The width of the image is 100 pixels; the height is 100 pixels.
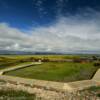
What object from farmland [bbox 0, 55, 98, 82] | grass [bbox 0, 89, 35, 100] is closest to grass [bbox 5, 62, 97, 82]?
farmland [bbox 0, 55, 98, 82]

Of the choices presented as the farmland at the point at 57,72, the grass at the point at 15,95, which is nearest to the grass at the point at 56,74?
the farmland at the point at 57,72

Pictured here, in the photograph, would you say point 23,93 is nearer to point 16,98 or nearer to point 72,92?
point 16,98

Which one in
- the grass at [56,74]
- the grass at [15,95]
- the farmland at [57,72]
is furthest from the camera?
the farmland at [57,72]

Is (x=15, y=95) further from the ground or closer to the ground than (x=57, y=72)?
closer to the ground

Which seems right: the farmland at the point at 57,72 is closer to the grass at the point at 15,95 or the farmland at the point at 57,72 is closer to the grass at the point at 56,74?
the grass at the point at 56,74

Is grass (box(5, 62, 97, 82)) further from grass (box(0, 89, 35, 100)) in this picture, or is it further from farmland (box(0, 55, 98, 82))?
grass (box(0, 89, 35, 100))

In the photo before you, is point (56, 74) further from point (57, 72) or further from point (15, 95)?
point (15, 95)

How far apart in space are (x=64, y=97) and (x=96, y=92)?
3.48 meters

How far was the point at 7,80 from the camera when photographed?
21828mm

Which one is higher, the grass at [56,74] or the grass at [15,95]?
the grass at [56,74]

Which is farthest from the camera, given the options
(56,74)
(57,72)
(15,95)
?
(57,72)

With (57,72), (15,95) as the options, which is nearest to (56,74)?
(57,72)

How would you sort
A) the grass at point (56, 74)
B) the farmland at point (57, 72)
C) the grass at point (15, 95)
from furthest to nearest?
1. the farmland at point (57, 72)
2. the grass at point (56, 74)
3. the grass at point (15, 95)

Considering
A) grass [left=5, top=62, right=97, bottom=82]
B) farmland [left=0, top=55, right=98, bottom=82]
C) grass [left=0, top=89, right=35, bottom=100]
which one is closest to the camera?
grass [left=0, top=89, right=35, bottom=100]
